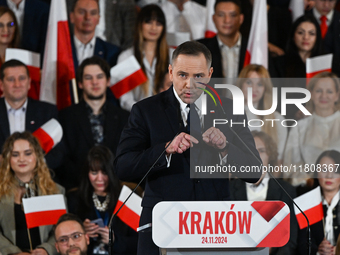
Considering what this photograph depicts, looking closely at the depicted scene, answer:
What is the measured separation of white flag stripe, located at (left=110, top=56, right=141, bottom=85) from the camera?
457cm

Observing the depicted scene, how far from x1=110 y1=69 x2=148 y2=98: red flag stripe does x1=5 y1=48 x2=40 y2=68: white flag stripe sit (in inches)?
28.4

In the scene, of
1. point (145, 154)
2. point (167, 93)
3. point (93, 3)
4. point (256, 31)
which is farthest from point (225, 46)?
point (145, 154)

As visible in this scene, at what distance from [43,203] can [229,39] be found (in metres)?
2.25

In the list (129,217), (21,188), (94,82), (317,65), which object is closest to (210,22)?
(317,65)

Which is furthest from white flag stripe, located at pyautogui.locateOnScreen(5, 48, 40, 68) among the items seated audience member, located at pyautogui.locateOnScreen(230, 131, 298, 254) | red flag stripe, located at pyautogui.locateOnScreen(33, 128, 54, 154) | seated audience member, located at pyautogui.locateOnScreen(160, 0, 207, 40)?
seated audience member, located at pyautogui.locateOnScreen(230, 131, 298, 254)

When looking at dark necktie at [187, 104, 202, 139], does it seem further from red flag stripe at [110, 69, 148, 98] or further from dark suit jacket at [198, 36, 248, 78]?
red flag stripe at [110, 69, 148, 98]

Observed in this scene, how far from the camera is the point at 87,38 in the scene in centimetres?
486

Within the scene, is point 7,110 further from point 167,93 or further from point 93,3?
point 167,93

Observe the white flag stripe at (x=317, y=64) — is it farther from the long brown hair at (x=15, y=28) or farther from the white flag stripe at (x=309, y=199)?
the long brown hair at (x=15, y=28)

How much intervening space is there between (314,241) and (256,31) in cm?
202

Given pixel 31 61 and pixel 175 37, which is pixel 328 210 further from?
pixel 31 61

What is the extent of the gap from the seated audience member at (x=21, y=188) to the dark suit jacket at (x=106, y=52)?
121 centimetres

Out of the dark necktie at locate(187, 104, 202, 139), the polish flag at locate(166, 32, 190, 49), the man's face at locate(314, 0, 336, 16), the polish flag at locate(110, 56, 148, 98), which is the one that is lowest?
the dark necktie at locate(187, 104, 202, 139)

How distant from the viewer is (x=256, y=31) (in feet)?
15.9
